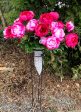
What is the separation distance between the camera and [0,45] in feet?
19.7

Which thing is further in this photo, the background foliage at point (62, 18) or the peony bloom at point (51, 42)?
the background foliage at point (62, 18)

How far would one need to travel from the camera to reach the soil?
468cm

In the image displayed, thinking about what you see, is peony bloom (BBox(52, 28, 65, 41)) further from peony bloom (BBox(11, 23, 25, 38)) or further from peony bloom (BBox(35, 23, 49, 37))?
peony bloom (BBox(11, 23, 25, 38))

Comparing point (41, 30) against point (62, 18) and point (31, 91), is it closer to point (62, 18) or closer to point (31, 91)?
point (31, 91)

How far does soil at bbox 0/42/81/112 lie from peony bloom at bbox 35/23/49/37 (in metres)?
0.56

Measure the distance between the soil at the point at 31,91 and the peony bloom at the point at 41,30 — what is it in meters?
0.56

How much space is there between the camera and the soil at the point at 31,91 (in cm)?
468

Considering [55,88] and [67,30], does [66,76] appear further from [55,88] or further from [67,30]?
[67,30]

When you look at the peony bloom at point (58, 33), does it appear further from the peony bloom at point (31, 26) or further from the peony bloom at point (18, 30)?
the peony bloom at point (18, 30)

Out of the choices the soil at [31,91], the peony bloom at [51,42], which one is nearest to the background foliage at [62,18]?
the soil at [31,91]

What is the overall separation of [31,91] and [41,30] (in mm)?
1055

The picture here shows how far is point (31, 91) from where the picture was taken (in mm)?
4906

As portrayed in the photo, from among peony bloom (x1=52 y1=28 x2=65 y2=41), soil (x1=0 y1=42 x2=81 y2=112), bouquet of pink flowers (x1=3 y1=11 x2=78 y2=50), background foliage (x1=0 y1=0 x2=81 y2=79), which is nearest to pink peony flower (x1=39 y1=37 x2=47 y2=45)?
bouquet of pink flowers (x1=3 y1=11 x2=78 y2=50)

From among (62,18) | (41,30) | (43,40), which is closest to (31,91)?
(43,40)
